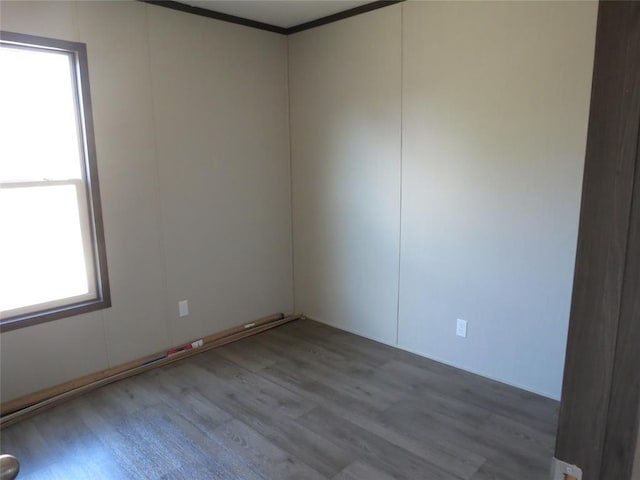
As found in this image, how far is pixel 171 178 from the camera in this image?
10.9 feet

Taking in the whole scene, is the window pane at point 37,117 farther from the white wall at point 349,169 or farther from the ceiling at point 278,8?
the white wall at point 349,169

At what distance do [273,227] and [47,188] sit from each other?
177cm

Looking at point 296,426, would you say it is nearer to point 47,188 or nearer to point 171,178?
point 171,178

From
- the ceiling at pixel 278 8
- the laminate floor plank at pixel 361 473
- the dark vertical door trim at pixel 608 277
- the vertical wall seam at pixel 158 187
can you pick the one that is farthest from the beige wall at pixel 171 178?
the dark vertical door trim at pixel 608 277

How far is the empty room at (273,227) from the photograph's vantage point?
8.13ft

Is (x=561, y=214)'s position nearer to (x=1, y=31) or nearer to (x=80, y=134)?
(x=80, y=134)

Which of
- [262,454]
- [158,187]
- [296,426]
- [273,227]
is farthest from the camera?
[273,227]

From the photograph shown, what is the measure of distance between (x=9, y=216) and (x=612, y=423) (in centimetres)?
308

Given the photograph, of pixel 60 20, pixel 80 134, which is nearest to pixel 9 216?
pixel 80 134

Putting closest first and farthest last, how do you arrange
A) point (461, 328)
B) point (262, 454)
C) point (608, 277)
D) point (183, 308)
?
point (608, 277)
point (262, 454)
point (461, 328)
point (183, 308)

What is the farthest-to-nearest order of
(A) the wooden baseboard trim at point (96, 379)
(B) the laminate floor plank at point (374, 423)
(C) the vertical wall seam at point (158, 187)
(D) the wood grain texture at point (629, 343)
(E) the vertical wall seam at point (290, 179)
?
1. (E) the vertical wall seam at point (290, 179)
2. (C) the vertical wall seam at point (158, 187)
3. (A) the wooden baseboard trim at point (96, 379)
4. (B) the laminate floor plank at point (374, 423)
5. (D) the wood grain texture at point (629, 343)

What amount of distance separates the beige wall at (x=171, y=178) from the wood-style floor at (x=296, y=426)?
37 cm

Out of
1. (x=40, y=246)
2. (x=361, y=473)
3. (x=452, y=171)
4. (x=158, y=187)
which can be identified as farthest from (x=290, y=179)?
(x=361, y=473)

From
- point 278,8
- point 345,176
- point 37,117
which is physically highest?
point 278,8
